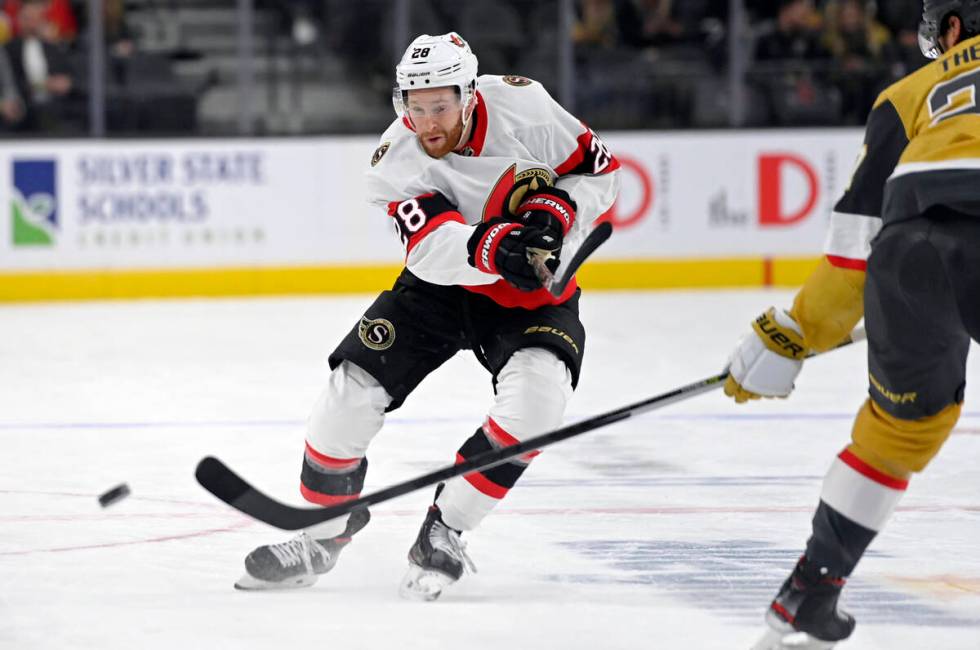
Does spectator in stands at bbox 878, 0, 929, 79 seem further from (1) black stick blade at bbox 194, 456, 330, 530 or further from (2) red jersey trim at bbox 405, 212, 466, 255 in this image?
(1) black stick blade at bbox 194, 456, 330, 530

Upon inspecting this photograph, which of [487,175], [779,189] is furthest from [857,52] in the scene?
[487,175]

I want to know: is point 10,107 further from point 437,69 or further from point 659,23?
point 437,69

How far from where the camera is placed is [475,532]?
3633 mm

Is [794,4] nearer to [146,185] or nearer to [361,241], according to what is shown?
[361,241]

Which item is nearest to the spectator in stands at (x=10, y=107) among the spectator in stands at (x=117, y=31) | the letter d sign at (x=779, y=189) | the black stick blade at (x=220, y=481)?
the spectator in stands at (x=117, y=31)

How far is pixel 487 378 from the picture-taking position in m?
5.96

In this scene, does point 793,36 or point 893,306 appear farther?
point 793,36

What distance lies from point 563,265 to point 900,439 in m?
0.85

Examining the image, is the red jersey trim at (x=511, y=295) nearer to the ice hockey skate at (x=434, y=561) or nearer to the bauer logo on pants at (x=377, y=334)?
the bauer logo on pants at (x=377, y=334)

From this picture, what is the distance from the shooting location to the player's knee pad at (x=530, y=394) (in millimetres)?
3123

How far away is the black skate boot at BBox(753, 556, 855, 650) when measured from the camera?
8.41 ft

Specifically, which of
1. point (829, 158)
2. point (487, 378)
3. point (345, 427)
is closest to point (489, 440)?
point (345, 427)

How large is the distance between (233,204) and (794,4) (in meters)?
3.13

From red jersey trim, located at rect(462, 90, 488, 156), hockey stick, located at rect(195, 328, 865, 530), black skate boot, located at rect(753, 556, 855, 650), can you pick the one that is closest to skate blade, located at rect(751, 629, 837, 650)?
black skate boot, located at rect(753, 556, 855, 650)
